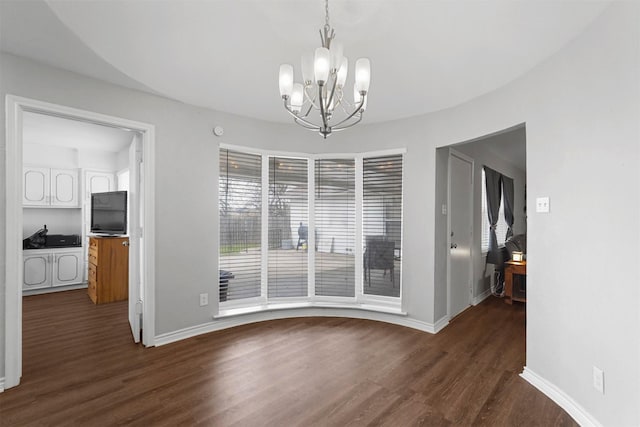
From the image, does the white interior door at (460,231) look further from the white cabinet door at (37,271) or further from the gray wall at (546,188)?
the white cabinet door at (37,271)

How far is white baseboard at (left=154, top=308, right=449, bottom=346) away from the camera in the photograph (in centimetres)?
321

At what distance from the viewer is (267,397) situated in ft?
7.23

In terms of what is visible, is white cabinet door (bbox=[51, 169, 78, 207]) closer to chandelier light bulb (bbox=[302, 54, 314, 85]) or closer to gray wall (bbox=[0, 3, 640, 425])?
gray wall (bbox=[0, 3, 640, 425])

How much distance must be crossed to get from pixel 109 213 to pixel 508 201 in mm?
7252

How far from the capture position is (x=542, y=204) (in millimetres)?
2354

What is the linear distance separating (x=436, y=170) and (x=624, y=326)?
7.06ft

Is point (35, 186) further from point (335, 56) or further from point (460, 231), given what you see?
point (460, 231)

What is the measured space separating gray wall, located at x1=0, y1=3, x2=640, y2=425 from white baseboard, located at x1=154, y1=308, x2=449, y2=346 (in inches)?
3.7

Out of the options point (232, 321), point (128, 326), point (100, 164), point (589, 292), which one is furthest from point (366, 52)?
point (100, 164)

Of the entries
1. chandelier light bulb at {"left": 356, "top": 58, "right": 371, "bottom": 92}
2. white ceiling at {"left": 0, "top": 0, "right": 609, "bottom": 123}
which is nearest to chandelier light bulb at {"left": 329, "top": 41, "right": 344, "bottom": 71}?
chandelier light bulb at {"left": 356, "top": 58, "right": 371, "bottom": 92}

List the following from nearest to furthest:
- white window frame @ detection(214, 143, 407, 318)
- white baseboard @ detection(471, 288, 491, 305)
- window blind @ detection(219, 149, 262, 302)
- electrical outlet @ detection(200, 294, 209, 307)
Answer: electrical outlet @ detection(200, 294, 209, 307) < window blind @ detection(219, 149, 262, 302) < white window frame @ detection(214, 143, 407, 318) < white baseboard @ detection(471, 288, 491, 305)

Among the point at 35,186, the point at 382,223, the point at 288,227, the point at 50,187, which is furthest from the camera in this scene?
the point at 50,187

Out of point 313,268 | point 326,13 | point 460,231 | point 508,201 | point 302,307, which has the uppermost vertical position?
point 326,13

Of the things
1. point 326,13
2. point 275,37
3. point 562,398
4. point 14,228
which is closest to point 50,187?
point 14,228
